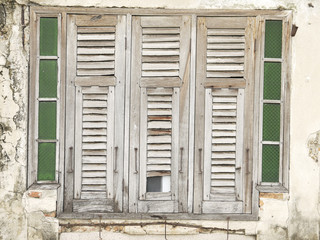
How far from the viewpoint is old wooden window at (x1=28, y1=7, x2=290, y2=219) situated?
13.6 ft

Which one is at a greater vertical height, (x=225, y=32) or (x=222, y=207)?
(x=225, y=32)

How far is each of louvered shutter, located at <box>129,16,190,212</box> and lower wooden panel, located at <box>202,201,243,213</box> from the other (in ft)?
0.82

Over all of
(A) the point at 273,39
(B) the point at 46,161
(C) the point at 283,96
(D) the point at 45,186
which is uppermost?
(A) the point at 273,39

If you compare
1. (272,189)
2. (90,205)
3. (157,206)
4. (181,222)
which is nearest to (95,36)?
(90,205)

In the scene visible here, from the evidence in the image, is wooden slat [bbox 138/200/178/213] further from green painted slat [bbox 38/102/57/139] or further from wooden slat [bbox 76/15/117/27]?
wooden slat [bbox 76/15/117/27]

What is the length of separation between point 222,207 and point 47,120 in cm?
211

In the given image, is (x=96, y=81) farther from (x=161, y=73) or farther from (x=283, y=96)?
(x=283, y=96)

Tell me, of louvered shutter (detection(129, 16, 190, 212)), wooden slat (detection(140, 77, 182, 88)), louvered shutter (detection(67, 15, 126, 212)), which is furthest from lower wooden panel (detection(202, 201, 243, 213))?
wooden slat (detection(140, 77, 182, 88))

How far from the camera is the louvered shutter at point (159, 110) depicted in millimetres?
4172

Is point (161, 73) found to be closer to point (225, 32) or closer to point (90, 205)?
point (225, 32)

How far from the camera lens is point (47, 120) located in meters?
4.16

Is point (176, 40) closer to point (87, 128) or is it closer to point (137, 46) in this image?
point (137, 46)

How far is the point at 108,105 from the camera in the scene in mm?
4188

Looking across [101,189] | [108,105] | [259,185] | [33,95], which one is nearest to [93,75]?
[108,105]
